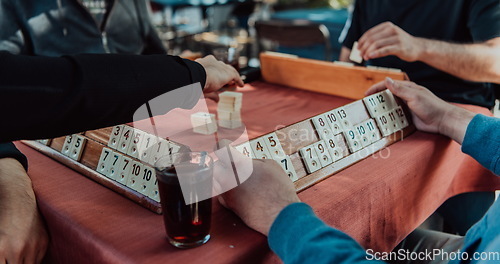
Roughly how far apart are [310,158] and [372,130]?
12.7 inches

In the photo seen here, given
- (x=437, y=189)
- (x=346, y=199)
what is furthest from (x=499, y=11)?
(x=346, y=199)

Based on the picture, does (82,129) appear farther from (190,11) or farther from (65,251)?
(190,11)

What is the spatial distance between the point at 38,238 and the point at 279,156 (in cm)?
57

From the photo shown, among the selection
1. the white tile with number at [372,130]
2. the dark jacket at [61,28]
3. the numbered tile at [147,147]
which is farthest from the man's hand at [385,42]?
the dark jacket at [61,28]

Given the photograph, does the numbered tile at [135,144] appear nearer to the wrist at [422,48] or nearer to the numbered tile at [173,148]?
the numbered tile at [173,148]

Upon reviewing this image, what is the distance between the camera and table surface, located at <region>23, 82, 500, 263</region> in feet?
2.50

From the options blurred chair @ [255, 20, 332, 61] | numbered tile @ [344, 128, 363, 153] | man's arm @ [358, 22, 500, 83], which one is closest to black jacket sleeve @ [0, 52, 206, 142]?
numbered tile @ [344, 128, 363, 153]

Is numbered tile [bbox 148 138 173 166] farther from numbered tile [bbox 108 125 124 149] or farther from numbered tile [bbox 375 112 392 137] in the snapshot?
numbered tile [bbox 375 112 392 137]

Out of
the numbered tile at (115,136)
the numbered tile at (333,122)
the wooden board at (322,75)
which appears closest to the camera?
the numbered tile at (115,136)

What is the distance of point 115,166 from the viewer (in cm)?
99

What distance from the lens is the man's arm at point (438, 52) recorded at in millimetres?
1623

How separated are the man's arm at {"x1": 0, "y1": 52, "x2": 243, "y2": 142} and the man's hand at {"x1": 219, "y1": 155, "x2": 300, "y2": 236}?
253 millimetres

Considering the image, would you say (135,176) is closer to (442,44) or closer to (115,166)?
(115,166)

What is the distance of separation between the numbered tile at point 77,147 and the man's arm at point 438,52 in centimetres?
112
